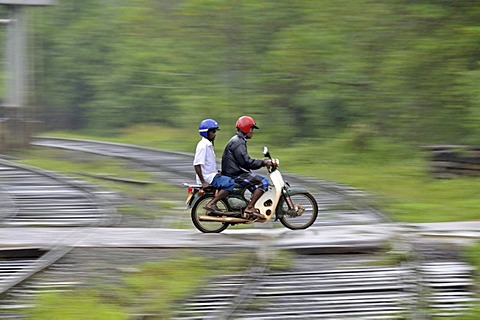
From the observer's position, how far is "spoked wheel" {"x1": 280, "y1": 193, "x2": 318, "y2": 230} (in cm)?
1230

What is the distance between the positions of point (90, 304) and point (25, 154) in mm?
17438

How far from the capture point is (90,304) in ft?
27.4

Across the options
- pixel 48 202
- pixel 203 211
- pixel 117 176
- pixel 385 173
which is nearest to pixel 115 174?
pixel 117 176

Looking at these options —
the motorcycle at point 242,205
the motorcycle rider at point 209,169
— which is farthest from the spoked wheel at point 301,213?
the motorcycle rider at point 209,169

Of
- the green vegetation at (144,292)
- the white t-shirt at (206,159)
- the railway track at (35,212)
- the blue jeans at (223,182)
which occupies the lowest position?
the railway track at (35,212)

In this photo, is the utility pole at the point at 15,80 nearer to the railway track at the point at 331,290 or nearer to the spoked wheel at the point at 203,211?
the spoked wheel at the point at 203,211

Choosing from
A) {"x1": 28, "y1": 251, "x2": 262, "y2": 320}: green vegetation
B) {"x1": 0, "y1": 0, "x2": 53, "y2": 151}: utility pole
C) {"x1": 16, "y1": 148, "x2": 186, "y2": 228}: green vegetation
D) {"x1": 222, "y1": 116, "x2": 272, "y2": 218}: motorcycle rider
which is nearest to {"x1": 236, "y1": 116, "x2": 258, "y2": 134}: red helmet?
{"x1": 222, "y1": 116, "x2": 272, "y2": 218}: motorcycle rider

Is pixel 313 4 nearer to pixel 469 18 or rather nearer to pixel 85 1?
pixel 469 18

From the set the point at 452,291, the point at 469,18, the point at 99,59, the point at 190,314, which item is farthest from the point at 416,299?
the point at 99,59

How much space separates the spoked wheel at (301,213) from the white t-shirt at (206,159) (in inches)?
38.6

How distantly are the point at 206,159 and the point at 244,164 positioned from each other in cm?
48

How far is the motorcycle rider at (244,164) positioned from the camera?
471 inches

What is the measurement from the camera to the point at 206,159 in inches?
477

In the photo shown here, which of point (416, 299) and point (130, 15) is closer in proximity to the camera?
point (416, 299)
